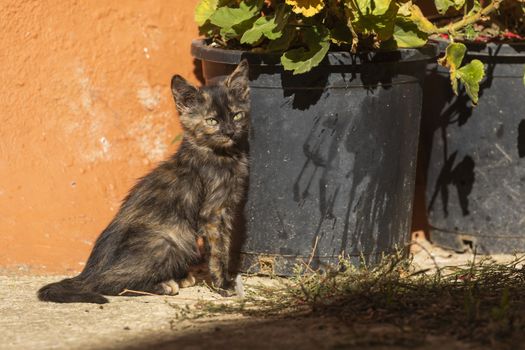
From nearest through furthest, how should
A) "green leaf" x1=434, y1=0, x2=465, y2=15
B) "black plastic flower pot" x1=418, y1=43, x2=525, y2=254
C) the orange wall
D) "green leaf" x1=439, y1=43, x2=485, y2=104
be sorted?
"green leaf" x1=439, y1=43, x2=485, y2=104
"green leaf" x1=434, y1=0, x2=465, y2=15
the orange wall
"black plastic flower pot" x1=418, y1=43, x2=525, y2=254

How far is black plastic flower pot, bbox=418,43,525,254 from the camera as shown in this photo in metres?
5.21

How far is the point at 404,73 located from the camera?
4.64 metres

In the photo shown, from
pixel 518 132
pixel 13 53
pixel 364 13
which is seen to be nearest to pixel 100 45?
pixel 13 53

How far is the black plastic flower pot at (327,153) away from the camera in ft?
14.9

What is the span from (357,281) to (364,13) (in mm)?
1306

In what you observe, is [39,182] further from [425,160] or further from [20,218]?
[425,160]

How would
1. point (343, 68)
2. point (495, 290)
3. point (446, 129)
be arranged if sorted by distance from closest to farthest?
point (495, 290), point (343, 68), point (446, 129)

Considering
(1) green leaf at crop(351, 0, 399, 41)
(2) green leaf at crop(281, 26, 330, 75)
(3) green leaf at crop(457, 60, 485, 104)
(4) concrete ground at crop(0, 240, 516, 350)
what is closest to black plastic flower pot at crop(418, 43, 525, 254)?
(3) green leaf at crop(457, 60, 485, 104)

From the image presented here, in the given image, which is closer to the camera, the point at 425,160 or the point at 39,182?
the point at 39,182

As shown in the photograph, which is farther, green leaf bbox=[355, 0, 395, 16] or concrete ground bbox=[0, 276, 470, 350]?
green leaf bbox=[355, 0, 395, 16]

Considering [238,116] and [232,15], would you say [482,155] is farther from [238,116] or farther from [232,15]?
[232,15]

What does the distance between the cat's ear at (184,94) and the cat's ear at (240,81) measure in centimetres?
17

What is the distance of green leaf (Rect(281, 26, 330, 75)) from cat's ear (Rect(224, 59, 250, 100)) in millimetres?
232

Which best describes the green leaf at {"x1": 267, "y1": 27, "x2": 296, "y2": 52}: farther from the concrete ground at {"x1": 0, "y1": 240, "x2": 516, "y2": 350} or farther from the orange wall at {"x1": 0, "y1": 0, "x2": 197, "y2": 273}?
the concrete ground at {"x1": 0, "y1": 240, "x2": 516, "y2": 350}
